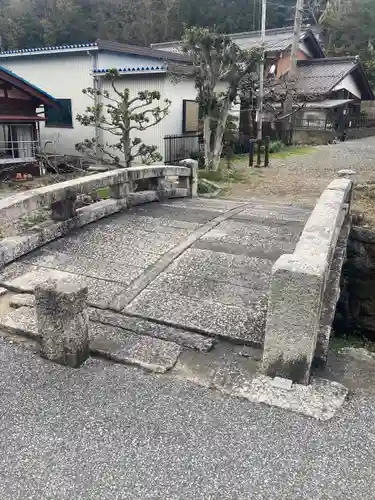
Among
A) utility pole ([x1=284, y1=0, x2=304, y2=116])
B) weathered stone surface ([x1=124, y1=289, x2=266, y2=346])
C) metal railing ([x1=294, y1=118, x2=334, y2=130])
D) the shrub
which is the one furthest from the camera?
metal railing ([x1=294, y1=118, x2=334, y2=130])

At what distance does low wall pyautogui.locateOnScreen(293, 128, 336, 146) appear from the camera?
24.1 m

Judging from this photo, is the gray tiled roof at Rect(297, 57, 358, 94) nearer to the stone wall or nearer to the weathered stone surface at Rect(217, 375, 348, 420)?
the stone wall

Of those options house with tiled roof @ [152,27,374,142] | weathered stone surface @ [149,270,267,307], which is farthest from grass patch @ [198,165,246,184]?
weathered stone surface @ [149,270,267,307]

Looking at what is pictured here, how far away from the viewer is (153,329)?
3.77 m

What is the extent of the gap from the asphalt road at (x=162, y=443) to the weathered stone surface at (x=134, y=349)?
13 centimetres

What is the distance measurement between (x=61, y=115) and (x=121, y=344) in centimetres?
1644

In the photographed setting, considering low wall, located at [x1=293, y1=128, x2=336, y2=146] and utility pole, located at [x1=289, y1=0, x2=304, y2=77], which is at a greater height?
utility pole, located at [x1=289, y1=0, x2=304, y2=77]

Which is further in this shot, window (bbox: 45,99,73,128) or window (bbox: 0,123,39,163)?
window (bbox: 45,99,73,128)

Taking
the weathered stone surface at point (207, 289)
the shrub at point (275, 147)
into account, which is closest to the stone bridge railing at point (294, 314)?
the weathered stone surface at point (207, 289)

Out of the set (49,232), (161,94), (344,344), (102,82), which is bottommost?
(344,344)

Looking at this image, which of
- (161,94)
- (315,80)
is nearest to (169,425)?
(161,94)

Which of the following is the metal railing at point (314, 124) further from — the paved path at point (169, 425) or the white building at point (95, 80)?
the paved path at point (169, 425)

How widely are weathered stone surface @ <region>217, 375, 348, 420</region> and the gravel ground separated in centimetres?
675

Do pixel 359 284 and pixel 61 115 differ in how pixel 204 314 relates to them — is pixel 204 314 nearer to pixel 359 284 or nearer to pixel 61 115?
pixel 359 284
